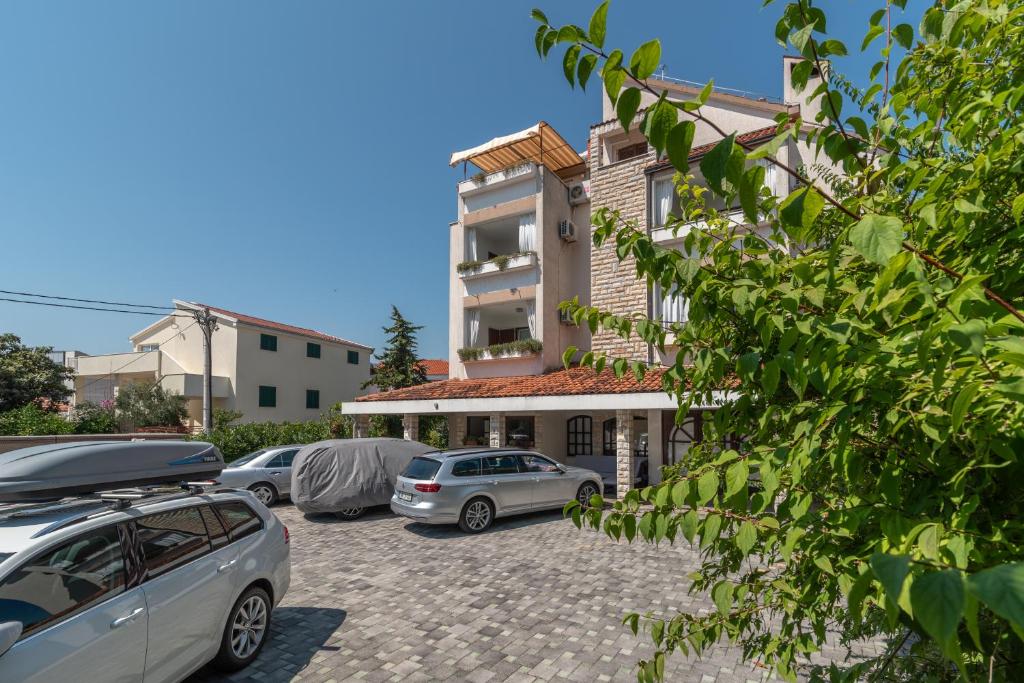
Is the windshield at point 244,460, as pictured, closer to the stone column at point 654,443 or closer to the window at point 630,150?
the stone column at point 654,443

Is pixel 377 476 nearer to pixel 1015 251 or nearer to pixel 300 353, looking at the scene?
pixel 1015 251

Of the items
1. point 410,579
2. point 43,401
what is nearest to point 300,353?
point 43,401

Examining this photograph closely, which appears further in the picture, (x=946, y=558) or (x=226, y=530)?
(x=226, y=530)

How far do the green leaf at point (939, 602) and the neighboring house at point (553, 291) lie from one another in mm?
12801

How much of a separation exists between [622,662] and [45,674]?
460 cm

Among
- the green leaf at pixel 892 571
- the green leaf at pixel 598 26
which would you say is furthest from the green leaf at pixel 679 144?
the green leaf at pixel 892 571

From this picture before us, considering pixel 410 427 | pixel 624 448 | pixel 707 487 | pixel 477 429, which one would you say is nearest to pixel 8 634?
pixel 707 487

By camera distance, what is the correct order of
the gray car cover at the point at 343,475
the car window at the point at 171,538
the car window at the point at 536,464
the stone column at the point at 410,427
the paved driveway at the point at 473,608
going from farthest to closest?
the stone column at the point at 410,427, the car window at the point at 536,464, the gray car cover at the point at 343,475, the paved driveway at the point at 473,608, the car window at the point at 171,538

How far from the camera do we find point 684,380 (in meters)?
2.66

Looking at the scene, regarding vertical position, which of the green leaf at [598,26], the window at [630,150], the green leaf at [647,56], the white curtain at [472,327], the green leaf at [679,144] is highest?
the window at [630,150]

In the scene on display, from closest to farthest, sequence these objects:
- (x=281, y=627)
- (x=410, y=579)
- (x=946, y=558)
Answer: (x=946, y=558)
(x=281, y=627)
(x=410, y=579)

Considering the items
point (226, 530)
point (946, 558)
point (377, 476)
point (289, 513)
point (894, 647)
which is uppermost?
point (946, 558)

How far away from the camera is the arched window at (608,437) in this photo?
17.9 meters

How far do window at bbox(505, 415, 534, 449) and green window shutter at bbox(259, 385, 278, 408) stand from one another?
61.0 ft
